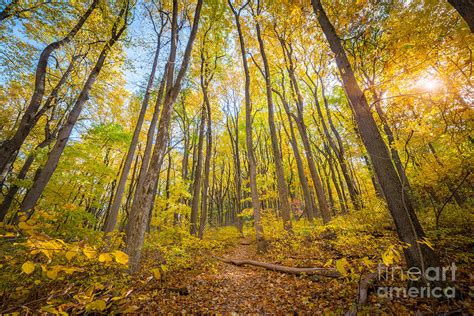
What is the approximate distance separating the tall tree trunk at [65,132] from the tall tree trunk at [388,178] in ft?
27.3

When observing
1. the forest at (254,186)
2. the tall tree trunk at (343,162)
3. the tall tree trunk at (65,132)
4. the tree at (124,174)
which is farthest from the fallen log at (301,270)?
the tall tree trunk at (65,132)

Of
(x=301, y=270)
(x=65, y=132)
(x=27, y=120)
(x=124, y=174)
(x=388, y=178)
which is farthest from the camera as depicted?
(x=124, y=174)

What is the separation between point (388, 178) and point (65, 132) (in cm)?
929

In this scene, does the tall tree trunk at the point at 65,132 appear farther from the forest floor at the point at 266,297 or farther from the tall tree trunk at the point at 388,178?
the tall tree trunk at the point at 388,178

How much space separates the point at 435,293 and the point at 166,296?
4.87m

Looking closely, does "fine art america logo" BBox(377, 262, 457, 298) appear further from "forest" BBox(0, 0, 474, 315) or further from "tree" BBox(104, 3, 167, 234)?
Answer: "tree" BBox(104, 3, 167, 234)

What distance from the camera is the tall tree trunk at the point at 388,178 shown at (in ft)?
9.89

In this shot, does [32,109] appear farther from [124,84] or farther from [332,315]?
[332,315]

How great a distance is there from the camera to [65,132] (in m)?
6.16

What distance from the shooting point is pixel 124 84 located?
11297 mm

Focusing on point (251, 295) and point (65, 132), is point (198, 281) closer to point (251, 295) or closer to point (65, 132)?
point (251, 295)

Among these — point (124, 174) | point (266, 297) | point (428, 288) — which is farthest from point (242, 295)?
point (124, 174)

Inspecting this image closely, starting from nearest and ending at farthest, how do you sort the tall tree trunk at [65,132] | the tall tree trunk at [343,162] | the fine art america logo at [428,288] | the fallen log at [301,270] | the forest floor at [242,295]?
the fine art america logo at [428,288] < the forest floor at [242,295] < the fallen log at [301,270] < the tall tree trunk at [65,132] < the tall tree trunk at [343,162]

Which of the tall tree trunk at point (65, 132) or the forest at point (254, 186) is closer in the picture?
the forest at point (254, 186)
